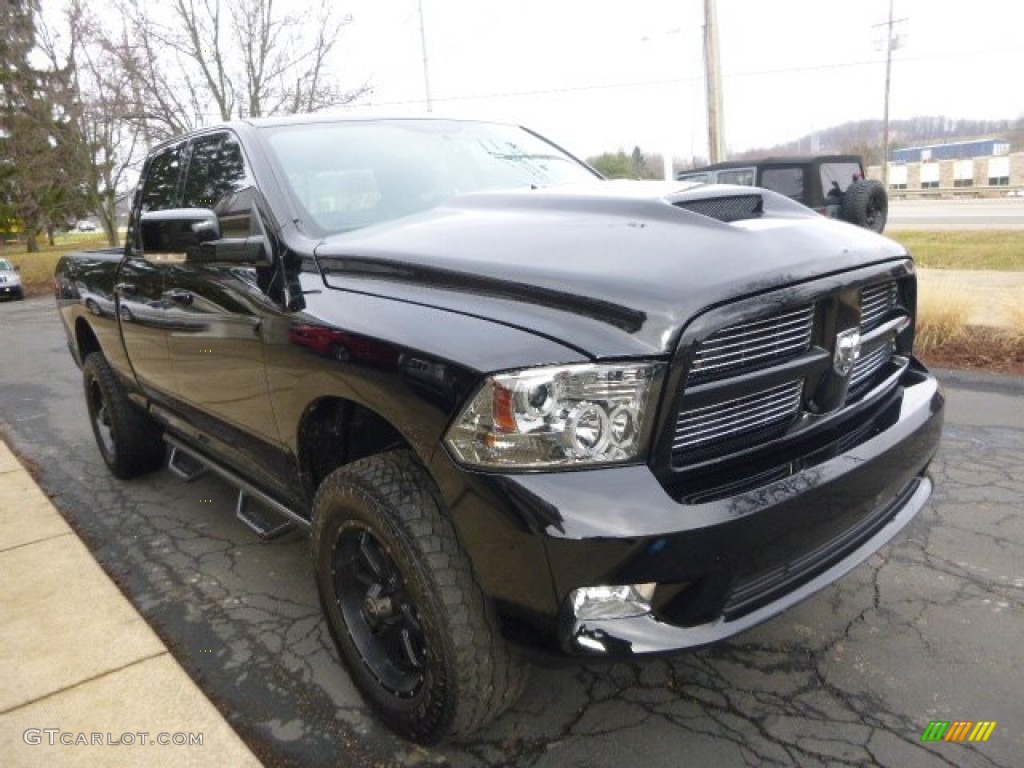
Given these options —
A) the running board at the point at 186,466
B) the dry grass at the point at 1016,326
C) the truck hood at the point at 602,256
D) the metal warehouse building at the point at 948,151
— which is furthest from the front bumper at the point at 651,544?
the metal warehouse building at the point at 948,151

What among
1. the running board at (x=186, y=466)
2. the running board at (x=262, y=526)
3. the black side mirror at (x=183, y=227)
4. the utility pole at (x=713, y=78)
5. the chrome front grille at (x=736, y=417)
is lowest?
the running board at (x=186, y=466)

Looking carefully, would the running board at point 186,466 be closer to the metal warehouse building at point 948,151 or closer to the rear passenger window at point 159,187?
the rear passenger window at point 159,187

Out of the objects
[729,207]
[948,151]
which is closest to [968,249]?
[729,207]

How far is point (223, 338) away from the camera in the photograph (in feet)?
9.68

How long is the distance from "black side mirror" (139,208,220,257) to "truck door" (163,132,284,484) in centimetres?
11

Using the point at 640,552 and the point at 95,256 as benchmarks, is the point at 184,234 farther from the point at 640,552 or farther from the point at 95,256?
the point at 95,256

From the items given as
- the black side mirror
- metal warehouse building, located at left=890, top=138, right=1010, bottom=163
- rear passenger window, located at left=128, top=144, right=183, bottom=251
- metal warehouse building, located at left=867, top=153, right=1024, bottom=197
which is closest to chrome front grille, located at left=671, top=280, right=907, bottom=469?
the black side mirror

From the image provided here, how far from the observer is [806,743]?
2211 mm

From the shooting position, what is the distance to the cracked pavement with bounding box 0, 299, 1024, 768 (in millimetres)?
2240

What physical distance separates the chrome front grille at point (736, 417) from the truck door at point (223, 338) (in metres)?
1.45

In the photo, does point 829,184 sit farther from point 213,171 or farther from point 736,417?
point 736,417

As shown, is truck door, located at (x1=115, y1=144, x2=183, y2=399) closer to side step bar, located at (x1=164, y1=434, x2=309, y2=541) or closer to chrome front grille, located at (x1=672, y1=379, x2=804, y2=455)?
side step bar, located at (x1=164, y1=434, x2=309, y2=541)

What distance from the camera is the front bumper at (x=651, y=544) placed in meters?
1.71

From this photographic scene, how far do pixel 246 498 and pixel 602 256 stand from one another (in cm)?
230
